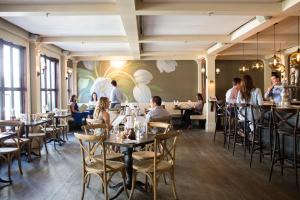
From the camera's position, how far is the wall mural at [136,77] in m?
12.2

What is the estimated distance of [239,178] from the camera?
15.5ft

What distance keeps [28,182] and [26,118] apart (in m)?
2.06

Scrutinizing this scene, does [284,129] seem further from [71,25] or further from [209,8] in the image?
[71,25]

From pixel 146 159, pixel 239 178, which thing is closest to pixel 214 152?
pixel 239 178

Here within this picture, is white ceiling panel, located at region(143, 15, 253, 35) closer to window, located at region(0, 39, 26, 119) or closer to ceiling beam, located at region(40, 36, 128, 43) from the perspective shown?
ceiling beam, located at region(40, 36, 128, 43)

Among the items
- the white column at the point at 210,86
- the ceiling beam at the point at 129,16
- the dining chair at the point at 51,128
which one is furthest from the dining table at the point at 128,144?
the white column at the point at 210,86

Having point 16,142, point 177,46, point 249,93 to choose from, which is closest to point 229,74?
point 177,46

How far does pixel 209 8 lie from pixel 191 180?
2.73 metres

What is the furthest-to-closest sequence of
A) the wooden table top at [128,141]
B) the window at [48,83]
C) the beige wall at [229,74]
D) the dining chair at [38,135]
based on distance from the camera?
the beige wall at [229,74] → the window at [48,83] → the dining chair at [38,135] → the wooden table top at [128,141]

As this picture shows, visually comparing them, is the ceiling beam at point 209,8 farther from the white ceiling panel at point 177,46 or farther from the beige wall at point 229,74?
the beige wall at point 229,74

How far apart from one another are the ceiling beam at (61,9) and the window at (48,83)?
361 centimetres

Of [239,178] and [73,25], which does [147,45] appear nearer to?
[73,25]

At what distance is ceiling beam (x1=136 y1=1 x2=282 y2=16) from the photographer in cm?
475

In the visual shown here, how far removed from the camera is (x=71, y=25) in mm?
6285
